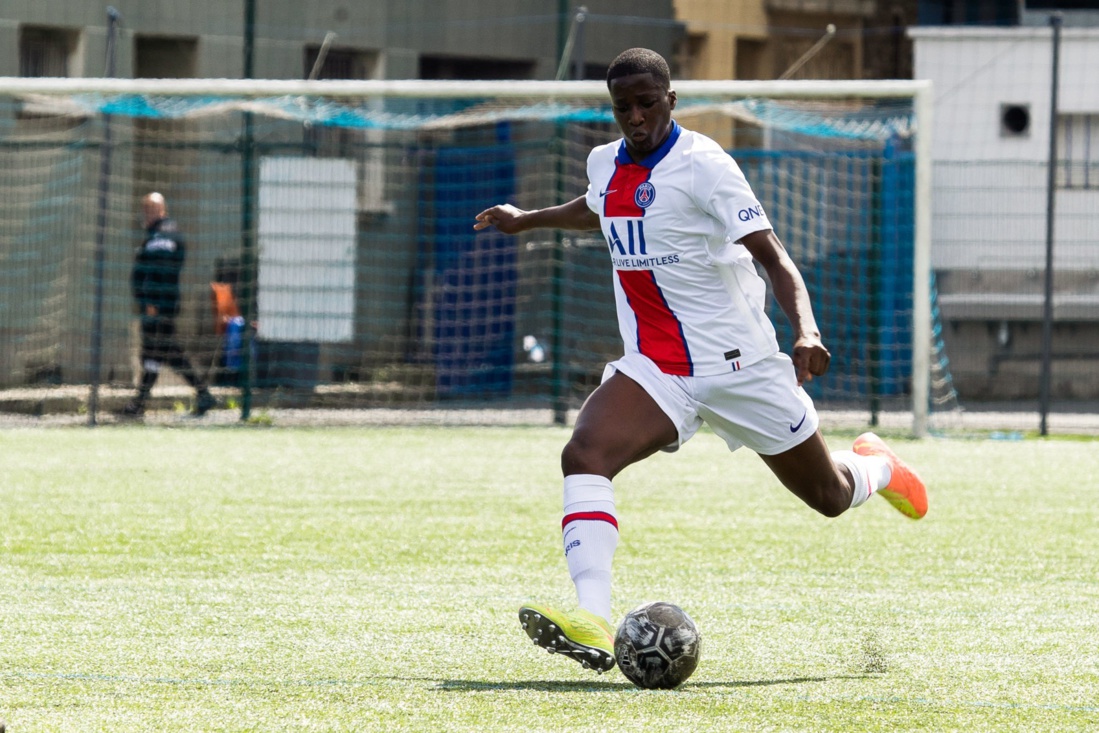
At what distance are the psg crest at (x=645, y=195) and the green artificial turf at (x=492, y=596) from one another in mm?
1375

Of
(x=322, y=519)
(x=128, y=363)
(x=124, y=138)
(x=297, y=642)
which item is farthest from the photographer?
(x=124, y=138)

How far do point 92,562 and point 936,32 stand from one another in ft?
53.4

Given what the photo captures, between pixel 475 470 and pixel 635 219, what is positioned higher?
pixel 635 219

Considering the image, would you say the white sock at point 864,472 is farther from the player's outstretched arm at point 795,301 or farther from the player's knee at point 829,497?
the player's outstretched arm at point 795,301

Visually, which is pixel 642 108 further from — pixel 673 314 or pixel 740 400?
pixel 740 400

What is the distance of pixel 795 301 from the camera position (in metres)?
5.04

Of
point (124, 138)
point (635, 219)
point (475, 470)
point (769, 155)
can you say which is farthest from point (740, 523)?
point (124, 138)

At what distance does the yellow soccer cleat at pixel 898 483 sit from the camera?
6582 millimetres

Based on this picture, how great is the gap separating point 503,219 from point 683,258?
3.27ft

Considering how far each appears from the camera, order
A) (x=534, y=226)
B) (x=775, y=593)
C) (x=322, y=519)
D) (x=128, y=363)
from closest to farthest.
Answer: (x=534, y=226), (x=775, y=593), (x=322, y=519), (x=128, y=363)

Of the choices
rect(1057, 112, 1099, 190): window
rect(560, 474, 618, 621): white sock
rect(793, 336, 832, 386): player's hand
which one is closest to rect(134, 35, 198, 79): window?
rect(1057, 112, 1099, 190): window

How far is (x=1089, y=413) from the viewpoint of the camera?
53.7 ft

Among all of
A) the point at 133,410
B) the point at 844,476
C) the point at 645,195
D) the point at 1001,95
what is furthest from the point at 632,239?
the point at 1001,95

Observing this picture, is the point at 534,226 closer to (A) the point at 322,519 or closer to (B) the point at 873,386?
(A) the point at 322,519
